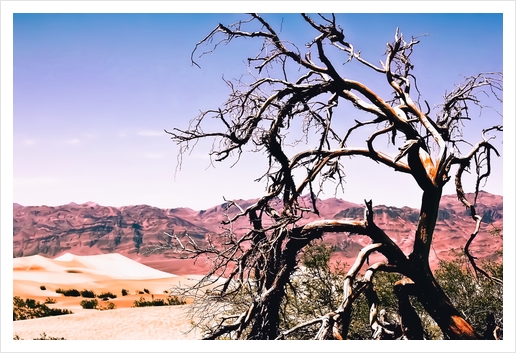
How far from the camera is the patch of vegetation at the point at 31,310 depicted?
1873cm

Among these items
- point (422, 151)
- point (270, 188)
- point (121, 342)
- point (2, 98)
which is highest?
point (2, 98)

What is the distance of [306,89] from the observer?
582 centimetres

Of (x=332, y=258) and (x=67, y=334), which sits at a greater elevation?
(x=332, y=258)

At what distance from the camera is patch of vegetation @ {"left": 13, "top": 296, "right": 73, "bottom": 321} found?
18.7 meters

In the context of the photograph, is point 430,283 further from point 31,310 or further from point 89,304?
point 89,304

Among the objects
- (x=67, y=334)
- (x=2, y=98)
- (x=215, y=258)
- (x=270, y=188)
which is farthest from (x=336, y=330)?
(x=67, y=334)

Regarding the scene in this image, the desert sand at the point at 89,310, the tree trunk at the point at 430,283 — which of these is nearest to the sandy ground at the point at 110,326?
the desert sand at the point at 89,310

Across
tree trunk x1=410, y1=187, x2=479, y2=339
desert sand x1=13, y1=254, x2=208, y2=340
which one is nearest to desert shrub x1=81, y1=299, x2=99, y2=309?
desert sand x1=13, y1=254, x2=208, y2=340

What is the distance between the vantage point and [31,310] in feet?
63.9

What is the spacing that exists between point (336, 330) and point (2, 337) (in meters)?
4.00

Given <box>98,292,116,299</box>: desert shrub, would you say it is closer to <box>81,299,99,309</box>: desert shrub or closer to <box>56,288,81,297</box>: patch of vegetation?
<box>56,288,81,297</box>: patch of vegetation

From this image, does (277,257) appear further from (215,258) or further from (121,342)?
(121,342)

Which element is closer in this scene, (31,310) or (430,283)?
(430,283)

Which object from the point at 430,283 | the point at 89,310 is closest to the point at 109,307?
the point at 89,310
